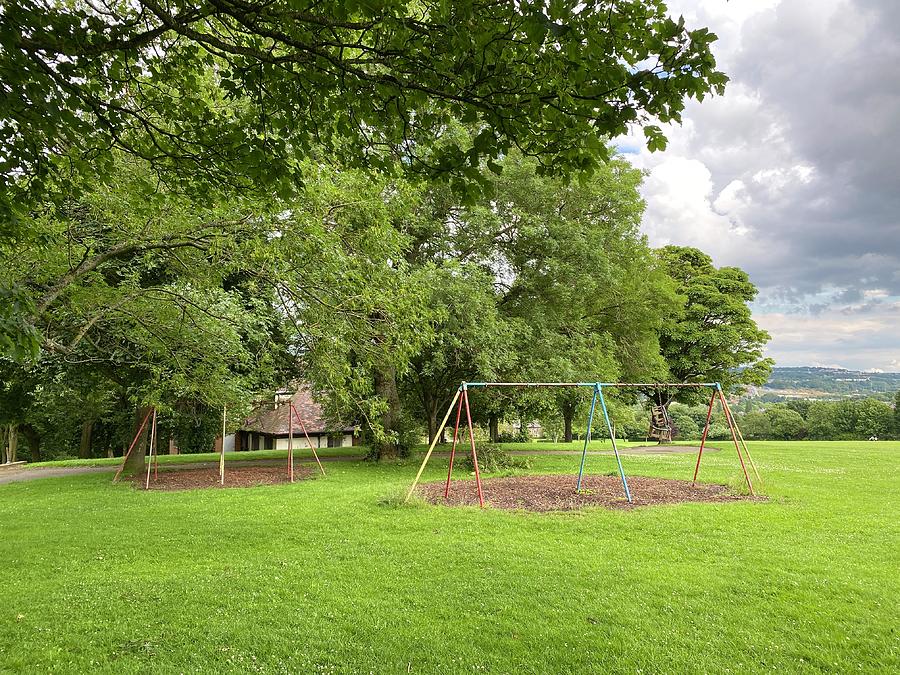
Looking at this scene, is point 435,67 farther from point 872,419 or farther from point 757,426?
point 757,426

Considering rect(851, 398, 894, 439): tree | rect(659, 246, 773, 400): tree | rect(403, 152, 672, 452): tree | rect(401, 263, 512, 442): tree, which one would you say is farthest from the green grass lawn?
rect(851, 398, 894, 439): tree

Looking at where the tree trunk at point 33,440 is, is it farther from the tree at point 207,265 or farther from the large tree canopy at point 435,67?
the large tree canopy at point 435,67

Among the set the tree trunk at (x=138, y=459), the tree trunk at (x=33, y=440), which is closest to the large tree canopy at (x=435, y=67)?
the tree trunk at (x=138, y=459)

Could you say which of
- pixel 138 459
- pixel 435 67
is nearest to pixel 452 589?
pixel 435 67

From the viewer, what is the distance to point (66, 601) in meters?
5.99

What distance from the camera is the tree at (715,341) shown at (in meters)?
30.8

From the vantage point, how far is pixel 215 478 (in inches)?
667

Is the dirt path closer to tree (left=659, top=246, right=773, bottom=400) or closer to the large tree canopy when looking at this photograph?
the large tree canopy

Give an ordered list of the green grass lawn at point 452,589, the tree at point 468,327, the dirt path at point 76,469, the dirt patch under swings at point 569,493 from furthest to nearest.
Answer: the dirt path at point 76,469 < the tree at point 468,327 < the dirt patch under swings at point 569,493 < the green grass lawn at point 452,589

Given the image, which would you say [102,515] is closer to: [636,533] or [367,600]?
[367,600]

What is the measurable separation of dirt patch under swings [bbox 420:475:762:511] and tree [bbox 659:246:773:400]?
17.9 m

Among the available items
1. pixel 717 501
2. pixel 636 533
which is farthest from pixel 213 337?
pixel 717 501

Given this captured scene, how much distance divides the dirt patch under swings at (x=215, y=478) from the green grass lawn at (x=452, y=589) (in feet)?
13.3

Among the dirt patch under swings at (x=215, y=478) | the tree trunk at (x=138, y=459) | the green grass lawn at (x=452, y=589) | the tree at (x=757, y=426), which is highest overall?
the tree trunk at (x=138, y=459)
